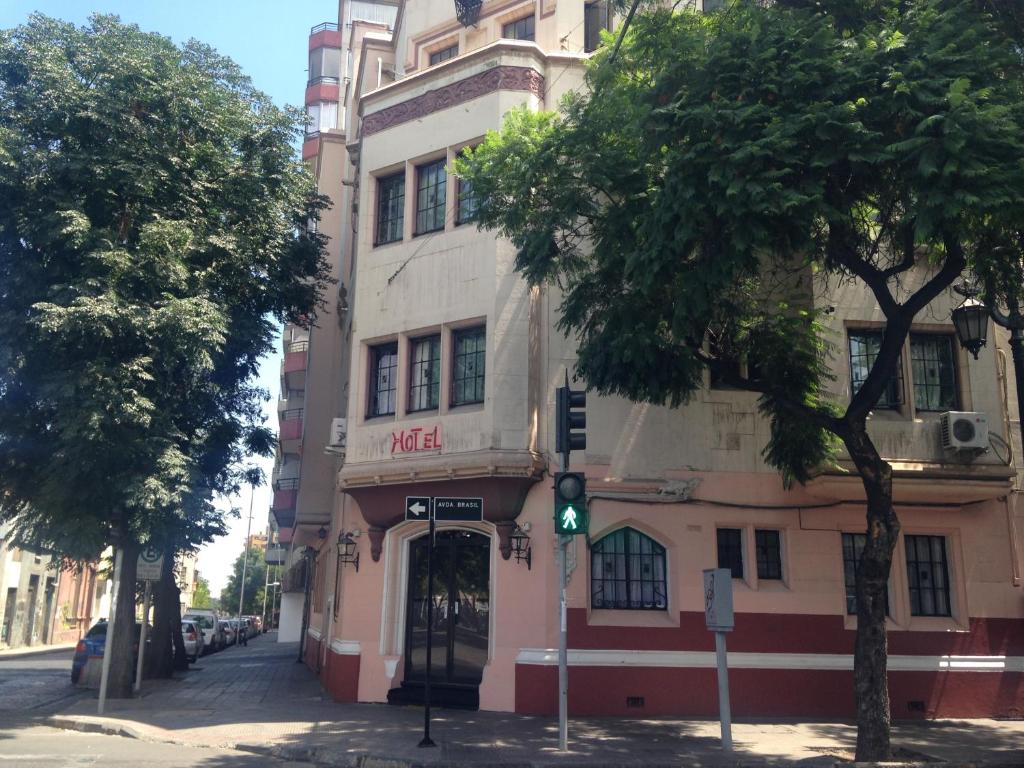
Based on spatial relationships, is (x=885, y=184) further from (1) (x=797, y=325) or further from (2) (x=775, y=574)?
(2) (x=775, y=574)

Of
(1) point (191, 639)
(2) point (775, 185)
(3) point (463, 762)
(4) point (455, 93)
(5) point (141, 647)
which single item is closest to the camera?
(2) point (775, 185)

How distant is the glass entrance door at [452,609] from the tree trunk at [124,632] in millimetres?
5414

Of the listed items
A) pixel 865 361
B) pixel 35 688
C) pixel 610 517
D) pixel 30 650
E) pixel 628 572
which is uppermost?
pixel 865 361

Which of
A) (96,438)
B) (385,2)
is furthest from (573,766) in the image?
(385,2)

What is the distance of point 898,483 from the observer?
14484mm

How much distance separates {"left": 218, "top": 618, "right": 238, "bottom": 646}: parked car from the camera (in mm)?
41594

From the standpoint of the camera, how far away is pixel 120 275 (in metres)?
15.2

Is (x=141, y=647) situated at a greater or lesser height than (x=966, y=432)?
lesser

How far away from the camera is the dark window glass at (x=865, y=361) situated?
15461mm

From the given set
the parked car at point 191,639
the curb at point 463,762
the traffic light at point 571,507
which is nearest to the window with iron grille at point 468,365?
the traffic light at point 571,507

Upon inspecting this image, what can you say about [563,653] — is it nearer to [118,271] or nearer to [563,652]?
[563,652]

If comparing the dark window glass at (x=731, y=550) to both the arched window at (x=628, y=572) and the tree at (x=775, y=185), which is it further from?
the tree at (x=775, y=185)

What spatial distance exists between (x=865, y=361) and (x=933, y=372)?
1188 millimetres

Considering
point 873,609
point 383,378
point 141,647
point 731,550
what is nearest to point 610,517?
point 731,550
